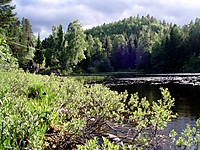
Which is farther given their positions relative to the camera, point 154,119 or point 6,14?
point 6,14

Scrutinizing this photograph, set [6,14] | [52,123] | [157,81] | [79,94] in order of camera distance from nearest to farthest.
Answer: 1. [52,123]
2. [79,94]
3. [6,14]
4. [157,81]

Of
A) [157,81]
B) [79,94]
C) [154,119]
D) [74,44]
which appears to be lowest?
[157,81]

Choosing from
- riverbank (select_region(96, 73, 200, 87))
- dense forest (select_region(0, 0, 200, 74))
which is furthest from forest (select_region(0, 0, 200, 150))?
riverbank (select_region(96, 73, 200, 87))

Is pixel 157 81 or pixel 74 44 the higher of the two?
pixel 74 44

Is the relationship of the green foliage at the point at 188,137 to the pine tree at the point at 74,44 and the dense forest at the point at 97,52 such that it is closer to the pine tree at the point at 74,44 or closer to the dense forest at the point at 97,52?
the dense forest at the point at 97,52

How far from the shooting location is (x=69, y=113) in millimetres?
7809

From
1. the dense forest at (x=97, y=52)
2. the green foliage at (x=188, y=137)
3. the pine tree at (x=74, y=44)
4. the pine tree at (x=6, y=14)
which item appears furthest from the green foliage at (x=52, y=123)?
the pine tree at (x=74, y=44)

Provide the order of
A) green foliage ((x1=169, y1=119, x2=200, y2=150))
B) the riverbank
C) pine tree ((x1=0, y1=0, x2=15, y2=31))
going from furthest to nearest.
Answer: the riverbank, pine tree ((x1=0, y1=0, x2=15, y2=31)), green foliage ((x1=169, y1=119, x2=200, y2=150))

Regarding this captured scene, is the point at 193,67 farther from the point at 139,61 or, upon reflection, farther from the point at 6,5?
the point at 6,5

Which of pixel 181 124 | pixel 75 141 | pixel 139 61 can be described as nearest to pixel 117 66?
pixel 139 61

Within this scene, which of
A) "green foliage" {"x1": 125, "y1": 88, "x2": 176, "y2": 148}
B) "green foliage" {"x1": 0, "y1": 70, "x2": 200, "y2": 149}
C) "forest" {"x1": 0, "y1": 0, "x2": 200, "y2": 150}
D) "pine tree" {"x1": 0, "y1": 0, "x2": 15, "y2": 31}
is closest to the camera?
"green foliage" {"x1": 0, "y1": 70, "x2": 200, "y2": 149}

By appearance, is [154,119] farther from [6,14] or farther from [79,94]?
[6,14]

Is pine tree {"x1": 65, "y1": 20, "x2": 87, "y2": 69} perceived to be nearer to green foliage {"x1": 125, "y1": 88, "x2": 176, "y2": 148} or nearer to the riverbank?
the riverbank

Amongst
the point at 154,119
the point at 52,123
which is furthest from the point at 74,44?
the point at 154,119
